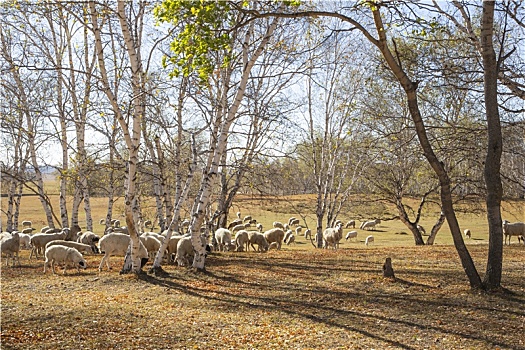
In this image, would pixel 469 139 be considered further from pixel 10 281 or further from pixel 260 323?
pixel 10 281

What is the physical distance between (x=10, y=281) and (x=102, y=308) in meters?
4.83

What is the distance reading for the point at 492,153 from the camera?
10094mm

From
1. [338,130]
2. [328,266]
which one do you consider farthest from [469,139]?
[338,130]

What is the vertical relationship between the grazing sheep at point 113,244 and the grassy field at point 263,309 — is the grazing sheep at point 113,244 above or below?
above

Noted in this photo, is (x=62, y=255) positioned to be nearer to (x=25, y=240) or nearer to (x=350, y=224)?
(x=25, y=240)

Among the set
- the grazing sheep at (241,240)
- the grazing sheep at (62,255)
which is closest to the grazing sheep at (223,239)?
the grazing sheep at (241,240)

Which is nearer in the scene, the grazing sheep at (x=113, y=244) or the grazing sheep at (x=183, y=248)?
the grazing sheep at (x=113, y=244)

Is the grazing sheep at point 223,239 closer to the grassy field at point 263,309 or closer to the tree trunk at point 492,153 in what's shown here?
the grassy field at point 263,309

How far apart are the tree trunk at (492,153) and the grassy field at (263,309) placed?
69 cm

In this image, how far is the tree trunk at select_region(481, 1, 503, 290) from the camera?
10023 millimetres

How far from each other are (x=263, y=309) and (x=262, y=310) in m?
0.08

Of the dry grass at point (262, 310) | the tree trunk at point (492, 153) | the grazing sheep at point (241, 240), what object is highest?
the tree trunk at point (492, 153)

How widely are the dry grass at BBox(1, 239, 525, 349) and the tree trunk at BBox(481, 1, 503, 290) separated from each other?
69 cm

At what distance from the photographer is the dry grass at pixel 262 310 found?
23.6 feet
